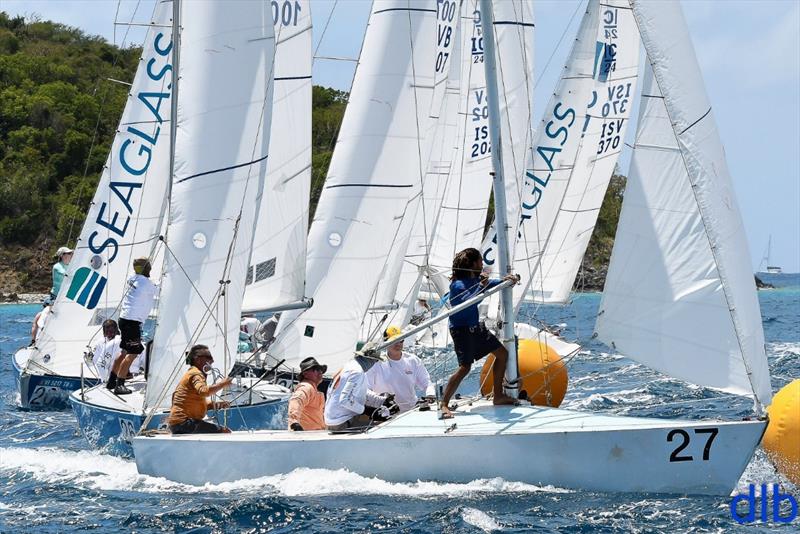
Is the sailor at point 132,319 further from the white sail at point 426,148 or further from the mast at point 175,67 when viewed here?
the white sail at point 426,148

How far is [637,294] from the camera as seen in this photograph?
1009 cm

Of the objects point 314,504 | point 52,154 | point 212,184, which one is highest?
point 52,154

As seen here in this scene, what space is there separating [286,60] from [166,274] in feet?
12.8

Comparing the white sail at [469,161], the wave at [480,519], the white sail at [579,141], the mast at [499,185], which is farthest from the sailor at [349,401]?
the white sail at [469,161]

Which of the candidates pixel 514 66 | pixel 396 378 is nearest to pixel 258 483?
pixel 396 378

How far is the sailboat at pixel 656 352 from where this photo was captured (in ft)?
31.3

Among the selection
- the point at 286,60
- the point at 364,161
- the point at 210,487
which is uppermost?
the point at 286,60

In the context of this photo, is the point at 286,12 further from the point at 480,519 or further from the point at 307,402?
the point at 480,519

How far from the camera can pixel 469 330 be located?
1028 centimetres

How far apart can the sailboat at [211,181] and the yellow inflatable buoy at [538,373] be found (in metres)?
2.48

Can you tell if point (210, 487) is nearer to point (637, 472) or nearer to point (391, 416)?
point (391, 416)

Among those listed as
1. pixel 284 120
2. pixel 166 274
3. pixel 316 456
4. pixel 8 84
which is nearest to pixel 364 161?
pixel 284 120

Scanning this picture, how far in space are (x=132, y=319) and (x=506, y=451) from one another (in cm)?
540

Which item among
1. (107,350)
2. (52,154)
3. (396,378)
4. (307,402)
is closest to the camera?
(307,402)
